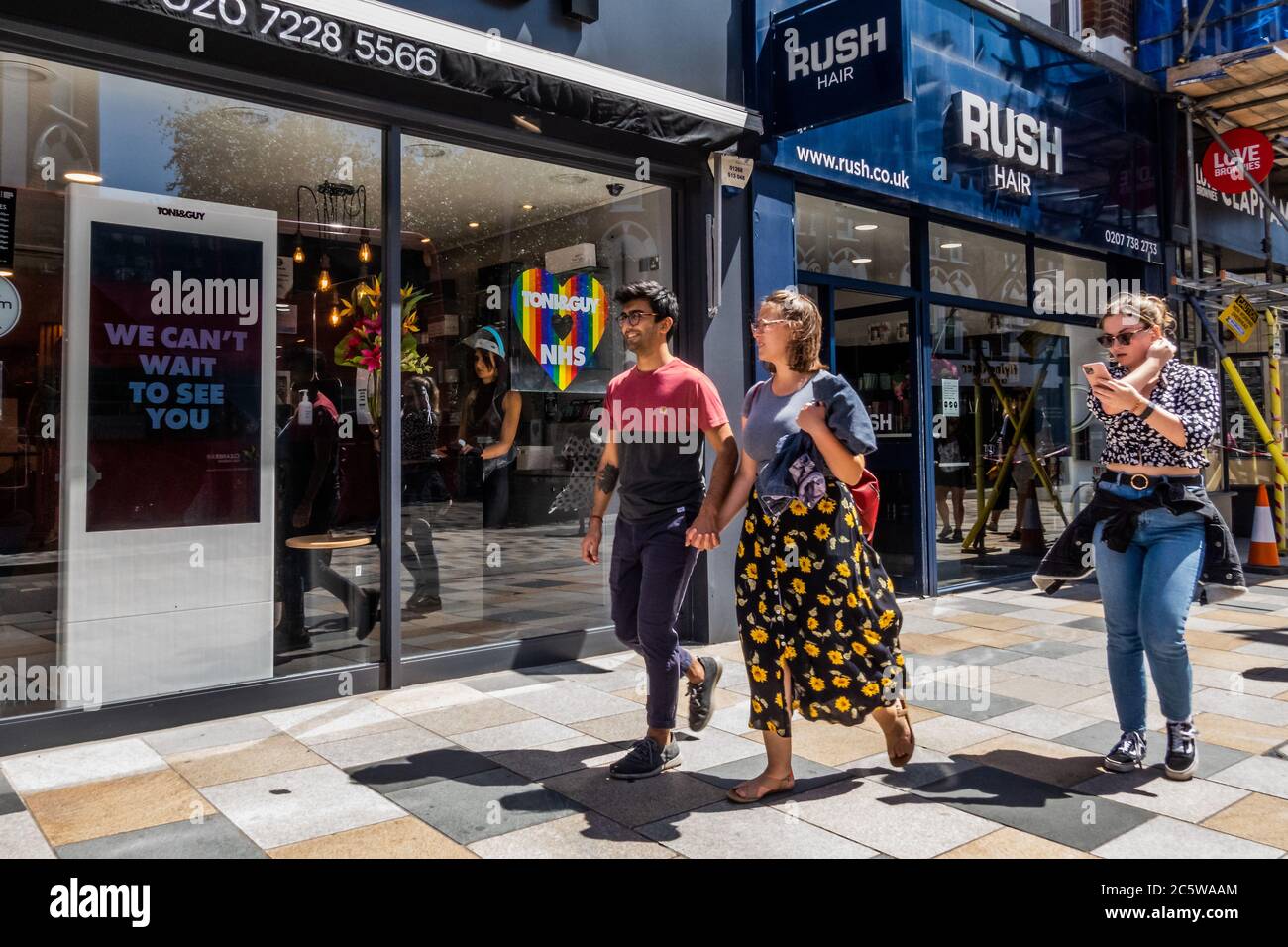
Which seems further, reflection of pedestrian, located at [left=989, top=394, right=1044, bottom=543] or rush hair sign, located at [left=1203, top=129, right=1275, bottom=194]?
rush hair sign, located at [left=1203, top=129, right=1275, bottom=194]

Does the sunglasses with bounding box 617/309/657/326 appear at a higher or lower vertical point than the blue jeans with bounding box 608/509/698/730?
higher

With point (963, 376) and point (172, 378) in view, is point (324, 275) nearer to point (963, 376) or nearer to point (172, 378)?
point (172, 378)

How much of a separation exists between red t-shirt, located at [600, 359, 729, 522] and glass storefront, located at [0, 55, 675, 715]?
1953mm

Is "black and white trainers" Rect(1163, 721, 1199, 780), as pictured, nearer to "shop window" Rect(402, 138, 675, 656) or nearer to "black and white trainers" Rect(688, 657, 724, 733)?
"black and white trainers" Rect(688, 657, 724, 733)

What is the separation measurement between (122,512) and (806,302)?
3362 mm

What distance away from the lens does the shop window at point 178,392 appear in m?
4.55

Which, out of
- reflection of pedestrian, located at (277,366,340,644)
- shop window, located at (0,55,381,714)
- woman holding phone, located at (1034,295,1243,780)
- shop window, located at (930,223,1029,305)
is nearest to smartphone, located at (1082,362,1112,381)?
woman holding phone, located at (1034,295,1243,780)

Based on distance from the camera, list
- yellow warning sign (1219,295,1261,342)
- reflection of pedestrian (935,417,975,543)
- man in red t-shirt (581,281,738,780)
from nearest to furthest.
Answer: man in red t-shirt (581,281,738,780)
reflection of pedestrian (935,417,975,543)
yellow warning sign (1219,295,1261,342)

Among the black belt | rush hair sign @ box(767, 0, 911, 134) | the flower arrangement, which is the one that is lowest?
the black belt

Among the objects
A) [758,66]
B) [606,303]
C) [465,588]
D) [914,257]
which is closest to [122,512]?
[465,588]

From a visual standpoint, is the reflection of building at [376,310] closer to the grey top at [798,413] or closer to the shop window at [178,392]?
the shop window at [178,392]

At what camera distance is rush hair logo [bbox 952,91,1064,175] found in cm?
838

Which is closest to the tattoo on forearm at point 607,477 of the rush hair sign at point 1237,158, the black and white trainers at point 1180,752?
the black and white trainers at point 1180,752
